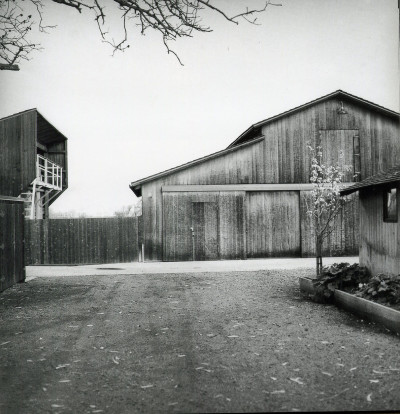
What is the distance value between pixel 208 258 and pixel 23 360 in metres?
12.2

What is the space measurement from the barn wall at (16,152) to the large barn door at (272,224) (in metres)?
8.54

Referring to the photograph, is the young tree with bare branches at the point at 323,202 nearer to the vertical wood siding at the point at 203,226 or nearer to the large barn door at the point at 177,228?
the vertical wood siding at the point at 203,226

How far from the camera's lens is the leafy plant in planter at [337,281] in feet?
29.4

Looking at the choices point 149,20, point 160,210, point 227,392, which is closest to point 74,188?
point 149,20

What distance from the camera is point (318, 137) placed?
1839cm

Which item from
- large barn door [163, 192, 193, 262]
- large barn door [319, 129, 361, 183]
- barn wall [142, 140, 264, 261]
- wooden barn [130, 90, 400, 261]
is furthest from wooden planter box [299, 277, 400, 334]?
large barn door [319, 129, 361, 183]

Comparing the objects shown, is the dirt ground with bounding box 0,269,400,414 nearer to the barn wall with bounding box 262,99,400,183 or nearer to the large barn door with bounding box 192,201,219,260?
the large barn door with bounding box 192,201,219,260

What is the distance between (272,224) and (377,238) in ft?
26.5

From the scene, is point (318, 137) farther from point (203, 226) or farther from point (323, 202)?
point (203, 226)

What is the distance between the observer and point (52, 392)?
4387mm

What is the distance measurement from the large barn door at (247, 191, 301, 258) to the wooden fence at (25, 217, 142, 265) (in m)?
4.48

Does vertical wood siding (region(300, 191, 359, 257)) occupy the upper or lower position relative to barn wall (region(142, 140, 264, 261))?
lower

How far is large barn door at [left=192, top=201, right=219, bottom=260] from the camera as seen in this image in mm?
17391

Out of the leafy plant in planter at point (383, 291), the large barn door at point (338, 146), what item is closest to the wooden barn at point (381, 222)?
the leafy plant in planter at point (383, 291)
